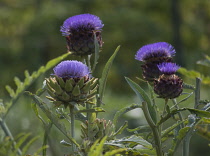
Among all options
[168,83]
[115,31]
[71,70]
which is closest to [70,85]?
[71,70]

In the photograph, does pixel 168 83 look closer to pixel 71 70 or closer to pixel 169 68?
pixel 169 68

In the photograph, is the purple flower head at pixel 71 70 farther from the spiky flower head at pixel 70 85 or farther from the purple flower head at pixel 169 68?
the purple flower head at pixel 169 68

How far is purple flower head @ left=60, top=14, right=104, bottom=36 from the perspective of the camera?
79 centimetres

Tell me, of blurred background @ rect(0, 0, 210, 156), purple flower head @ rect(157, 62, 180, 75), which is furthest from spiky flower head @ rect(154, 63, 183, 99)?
blurred background @ rect(0, 0, 210, 156)

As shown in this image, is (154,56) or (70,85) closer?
(70,85)

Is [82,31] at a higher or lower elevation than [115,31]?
higher

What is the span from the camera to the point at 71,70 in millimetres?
631

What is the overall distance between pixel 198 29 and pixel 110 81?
66.4 inches

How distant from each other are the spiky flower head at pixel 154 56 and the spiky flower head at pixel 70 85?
170 mm

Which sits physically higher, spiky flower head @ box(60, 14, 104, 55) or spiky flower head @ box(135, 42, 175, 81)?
spiky flower head @ box(60, 14, 104, 55)

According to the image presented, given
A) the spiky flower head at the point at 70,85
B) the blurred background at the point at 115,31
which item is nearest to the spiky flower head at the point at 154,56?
the spiky flower head at the point at 70,85

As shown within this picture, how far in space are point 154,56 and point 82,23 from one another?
13 cm

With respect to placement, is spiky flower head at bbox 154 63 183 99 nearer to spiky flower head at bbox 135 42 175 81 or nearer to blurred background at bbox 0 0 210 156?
spiky flower head at bbox 135 42 175 81

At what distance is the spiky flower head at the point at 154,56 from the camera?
0.79 meters
